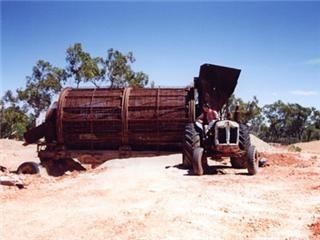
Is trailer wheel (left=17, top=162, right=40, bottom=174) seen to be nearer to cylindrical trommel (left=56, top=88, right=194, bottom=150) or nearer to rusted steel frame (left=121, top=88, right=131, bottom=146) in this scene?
cylindrical trommel (left=56, top=88, right=194, bottom=150)

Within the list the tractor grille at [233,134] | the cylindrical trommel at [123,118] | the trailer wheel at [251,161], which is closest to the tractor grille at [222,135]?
the tractor grille at [233,134]

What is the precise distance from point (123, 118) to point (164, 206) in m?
9.47

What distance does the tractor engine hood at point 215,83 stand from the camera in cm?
1803

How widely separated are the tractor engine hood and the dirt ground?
205 inches

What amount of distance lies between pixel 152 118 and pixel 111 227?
1043 cm

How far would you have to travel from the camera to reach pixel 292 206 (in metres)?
8.99

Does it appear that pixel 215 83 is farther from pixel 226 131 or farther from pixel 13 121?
pixel 13 121

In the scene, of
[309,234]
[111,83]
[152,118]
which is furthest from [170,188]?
[111,83]

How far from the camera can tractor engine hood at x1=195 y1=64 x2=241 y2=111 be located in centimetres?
1803

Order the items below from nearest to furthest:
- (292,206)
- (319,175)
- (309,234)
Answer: (309,234)
(292,206)
(319,175)

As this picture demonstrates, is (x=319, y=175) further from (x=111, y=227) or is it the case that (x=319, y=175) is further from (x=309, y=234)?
(x=111, y=227)

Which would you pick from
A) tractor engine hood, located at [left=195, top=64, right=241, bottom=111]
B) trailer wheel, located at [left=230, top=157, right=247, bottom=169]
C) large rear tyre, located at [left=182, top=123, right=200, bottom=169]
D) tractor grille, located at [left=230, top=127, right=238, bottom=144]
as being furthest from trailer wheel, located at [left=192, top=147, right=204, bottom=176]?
tractor engine hood, located at [left=195, top=64, right=241, bottom=111]

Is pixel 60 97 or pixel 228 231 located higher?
pixel 60 97

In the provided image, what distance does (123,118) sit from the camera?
1795cm
